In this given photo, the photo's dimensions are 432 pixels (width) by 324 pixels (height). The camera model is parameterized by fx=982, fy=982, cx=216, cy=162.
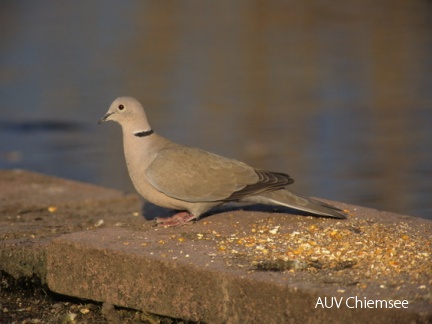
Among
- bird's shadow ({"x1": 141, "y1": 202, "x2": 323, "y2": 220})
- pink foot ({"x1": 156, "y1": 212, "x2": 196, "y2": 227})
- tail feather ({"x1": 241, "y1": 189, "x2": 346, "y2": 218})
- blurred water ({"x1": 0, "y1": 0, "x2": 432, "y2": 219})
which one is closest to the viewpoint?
tail feather ({"x1": 241, "y1": 189, "x2": 346, "y2": 218})

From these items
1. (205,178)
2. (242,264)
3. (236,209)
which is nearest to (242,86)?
(236,209)

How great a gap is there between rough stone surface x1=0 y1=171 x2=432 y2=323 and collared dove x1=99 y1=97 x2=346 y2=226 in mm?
103

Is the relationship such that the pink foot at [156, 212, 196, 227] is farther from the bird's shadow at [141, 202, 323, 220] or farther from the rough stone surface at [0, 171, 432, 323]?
the bird's shadow at [141, 202, 323, 220]

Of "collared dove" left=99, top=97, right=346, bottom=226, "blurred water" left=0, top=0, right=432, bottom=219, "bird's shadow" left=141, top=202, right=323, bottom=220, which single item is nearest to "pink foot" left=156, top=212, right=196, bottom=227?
"collared dove" left=99, top=97, right=346, bottom=226

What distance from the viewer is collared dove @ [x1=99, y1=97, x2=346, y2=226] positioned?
542 centimetres

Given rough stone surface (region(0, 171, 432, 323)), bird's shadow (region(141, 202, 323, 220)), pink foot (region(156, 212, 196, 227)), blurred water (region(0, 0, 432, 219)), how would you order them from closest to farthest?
rough stone surface (region(0, 171, 432, 323))
pink foot (region(156, 212, 196, 227))
bird's shadow (region(141, 202, 323, 220))
blurred water (region(0, 0, 432, 219))

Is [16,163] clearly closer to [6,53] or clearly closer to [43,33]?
[6,53]

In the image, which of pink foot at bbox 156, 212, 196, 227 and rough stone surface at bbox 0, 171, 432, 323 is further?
pink foot at bbox 156, 212, 196, 227

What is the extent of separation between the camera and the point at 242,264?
172 inches

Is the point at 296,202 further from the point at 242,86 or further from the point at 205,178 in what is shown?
the point at 242,86

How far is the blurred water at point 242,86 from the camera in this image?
8852 mm

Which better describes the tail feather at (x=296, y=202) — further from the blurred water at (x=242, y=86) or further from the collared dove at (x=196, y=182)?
the blurred water at (x=242, y=86)

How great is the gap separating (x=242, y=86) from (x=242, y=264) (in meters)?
7.77

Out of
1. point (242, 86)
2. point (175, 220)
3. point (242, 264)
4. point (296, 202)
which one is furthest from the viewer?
point (242, 86)
